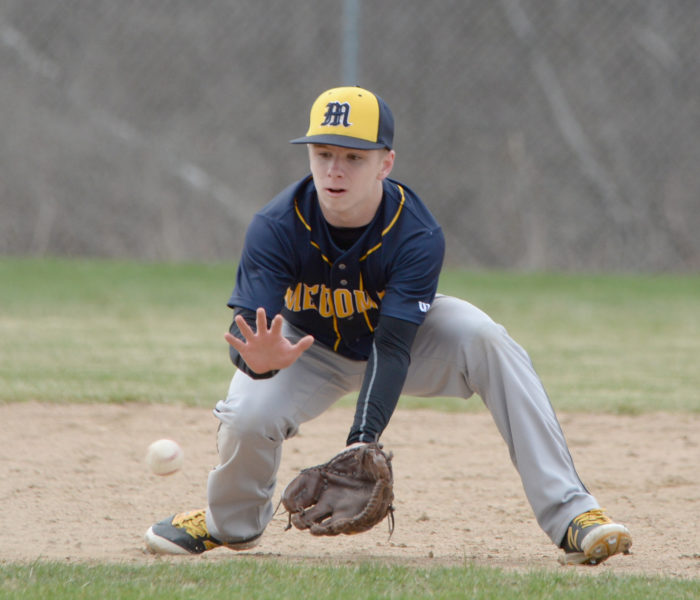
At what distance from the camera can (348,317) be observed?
343cm

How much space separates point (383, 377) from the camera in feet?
10.4

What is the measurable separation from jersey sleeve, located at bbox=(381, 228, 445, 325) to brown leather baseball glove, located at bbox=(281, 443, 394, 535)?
430 millimetres

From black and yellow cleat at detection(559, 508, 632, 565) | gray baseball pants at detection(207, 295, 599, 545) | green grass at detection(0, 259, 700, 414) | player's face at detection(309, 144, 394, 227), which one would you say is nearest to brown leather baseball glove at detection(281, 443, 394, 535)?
gray baseball pants at detection(207, 295, 599, 545)

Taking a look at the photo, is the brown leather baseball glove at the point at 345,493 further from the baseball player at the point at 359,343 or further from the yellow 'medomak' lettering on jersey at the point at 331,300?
the yellow 'medomak' lettering on jersey at the point at 331,300

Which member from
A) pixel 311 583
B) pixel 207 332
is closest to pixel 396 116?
pixel 207 332

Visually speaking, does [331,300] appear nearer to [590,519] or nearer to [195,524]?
[195,524]

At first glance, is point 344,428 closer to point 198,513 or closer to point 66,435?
point 66,435

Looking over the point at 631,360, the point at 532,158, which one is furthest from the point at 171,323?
the point at 532,158

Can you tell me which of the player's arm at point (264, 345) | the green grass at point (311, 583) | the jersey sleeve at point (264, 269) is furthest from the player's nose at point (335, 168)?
the green grass at point (311, 583)

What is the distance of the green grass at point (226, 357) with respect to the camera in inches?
110

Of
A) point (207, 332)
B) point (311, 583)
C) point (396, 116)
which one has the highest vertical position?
point (396, 116)

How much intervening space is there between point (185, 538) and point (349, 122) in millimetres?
1382

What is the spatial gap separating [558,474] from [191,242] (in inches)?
338

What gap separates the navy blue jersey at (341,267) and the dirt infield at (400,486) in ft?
2.47
